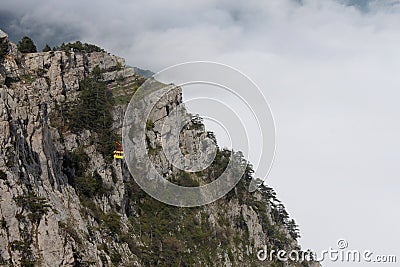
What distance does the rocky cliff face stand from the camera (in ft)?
90.8

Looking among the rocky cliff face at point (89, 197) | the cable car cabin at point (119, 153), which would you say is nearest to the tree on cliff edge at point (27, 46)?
the rocky cliff face at point (89, 197)

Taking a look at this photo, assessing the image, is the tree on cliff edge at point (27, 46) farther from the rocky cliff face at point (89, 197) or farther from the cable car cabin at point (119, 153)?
the cable car cabin at point (119, 153)

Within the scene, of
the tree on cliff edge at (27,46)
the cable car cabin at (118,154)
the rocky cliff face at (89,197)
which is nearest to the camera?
the rocky cliff face at (89,197)

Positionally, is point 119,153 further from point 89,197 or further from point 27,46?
point 27,46

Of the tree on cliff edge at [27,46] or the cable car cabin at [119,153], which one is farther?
the tree on cliff edge at [27,46]

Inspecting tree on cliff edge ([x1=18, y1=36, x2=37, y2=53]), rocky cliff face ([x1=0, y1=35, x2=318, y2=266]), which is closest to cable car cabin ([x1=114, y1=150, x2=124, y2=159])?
rocky cliff face ([x1=0, y1=35, x2=318, y2=266])

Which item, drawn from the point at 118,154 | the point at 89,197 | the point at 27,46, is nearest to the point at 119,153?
the point at 118,154

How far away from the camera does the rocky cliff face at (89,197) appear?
27.7m

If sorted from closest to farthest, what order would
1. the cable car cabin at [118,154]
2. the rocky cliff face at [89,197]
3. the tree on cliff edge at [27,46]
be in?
Answer: 1. the rocky cliff face at [89,197]
2. the cable car cabin at [118,154]
3. the tree on cliff edge at [27,46]

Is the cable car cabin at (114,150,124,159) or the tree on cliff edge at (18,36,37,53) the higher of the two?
the tree on cliff edge at (18,36,37,53)

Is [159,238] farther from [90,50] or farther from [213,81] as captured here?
[90,50]

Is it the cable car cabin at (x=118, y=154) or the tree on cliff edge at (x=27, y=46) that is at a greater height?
the tree on cliff edge at (x=27, y=46)

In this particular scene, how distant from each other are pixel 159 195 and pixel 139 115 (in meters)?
10.8

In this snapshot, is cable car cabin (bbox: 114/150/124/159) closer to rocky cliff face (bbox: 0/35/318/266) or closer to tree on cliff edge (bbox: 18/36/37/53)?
rocky cliff face (bbox: 0/35/318/266)
